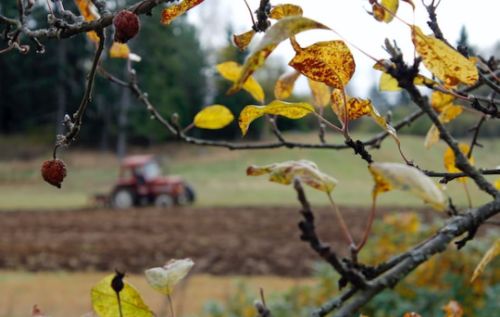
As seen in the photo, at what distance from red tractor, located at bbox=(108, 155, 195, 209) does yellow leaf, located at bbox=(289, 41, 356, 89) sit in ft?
43.2

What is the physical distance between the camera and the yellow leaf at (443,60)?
0.40m

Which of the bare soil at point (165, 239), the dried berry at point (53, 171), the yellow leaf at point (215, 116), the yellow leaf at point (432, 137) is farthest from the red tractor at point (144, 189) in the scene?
the dried berry at point (53, 171)

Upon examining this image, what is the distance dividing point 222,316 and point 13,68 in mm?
23038

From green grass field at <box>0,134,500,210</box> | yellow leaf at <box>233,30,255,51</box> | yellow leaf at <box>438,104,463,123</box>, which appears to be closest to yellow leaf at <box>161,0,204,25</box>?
yellow leaf at <box>233,30,255,51</box>

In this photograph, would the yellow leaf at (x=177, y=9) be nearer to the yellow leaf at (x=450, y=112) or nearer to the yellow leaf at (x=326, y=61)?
the yellow leaf at (x=326, y=61)

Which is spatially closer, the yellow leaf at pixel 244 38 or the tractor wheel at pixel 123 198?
the yellow leaf at pixel 244 38

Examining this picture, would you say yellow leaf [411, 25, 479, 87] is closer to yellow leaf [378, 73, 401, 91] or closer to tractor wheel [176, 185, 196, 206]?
yellow leaf [378, 73, 401, 91]

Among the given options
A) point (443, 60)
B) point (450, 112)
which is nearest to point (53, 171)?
point (443, 60)

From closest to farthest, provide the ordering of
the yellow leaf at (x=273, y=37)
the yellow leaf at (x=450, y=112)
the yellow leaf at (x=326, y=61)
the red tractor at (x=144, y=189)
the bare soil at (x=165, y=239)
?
the yellow leaf at (x=273, y=37), the yellow leaf at (x=326, y=61), the yellow leaf at (x=450, y=112), the bare soil at (x=165, y=239), the red tractor at (x=144, y=189)

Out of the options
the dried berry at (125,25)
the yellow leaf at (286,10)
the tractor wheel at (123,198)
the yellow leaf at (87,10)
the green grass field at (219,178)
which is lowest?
the dried berry at (125,25)

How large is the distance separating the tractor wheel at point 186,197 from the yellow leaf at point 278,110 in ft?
44.2

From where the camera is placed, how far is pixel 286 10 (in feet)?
1.68

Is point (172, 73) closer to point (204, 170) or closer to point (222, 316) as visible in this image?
point (204, 170)

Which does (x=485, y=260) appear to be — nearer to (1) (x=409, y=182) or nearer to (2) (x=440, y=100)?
(1) (x=409, y=182)
